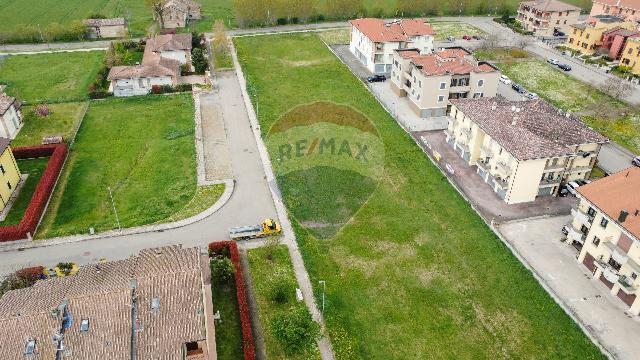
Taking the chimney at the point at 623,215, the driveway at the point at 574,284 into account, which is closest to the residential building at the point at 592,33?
the driveway at the point at 574,284

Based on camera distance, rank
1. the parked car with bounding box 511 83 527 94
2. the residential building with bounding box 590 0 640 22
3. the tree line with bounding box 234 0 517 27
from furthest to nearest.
Answer: the tree line with bounding box 234 0 517 27 < the residential building with bounding box 590 0 640 22 < the parked car with bounding box 511 83 527 94

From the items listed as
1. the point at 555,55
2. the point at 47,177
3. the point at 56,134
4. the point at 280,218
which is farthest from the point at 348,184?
the point at 555,55

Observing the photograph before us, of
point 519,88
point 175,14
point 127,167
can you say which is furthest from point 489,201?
point 175,14

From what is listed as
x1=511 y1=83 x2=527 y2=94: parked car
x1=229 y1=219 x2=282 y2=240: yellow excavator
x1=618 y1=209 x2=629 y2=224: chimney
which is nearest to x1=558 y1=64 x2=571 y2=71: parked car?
x1=511 y1=83 x2=527 y2=94: parked car

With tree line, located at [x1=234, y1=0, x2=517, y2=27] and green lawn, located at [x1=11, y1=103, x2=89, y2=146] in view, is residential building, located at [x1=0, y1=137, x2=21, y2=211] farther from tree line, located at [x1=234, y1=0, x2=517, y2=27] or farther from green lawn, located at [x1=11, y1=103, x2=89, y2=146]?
tree line, located at [x1=234, y1=0, x2=517, y2=27]

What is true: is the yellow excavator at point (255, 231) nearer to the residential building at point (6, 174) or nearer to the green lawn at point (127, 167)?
the green lawn at point (127, 167)

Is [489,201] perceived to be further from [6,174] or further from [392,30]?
[6,174]

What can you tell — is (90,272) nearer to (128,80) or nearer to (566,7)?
(128,80)
